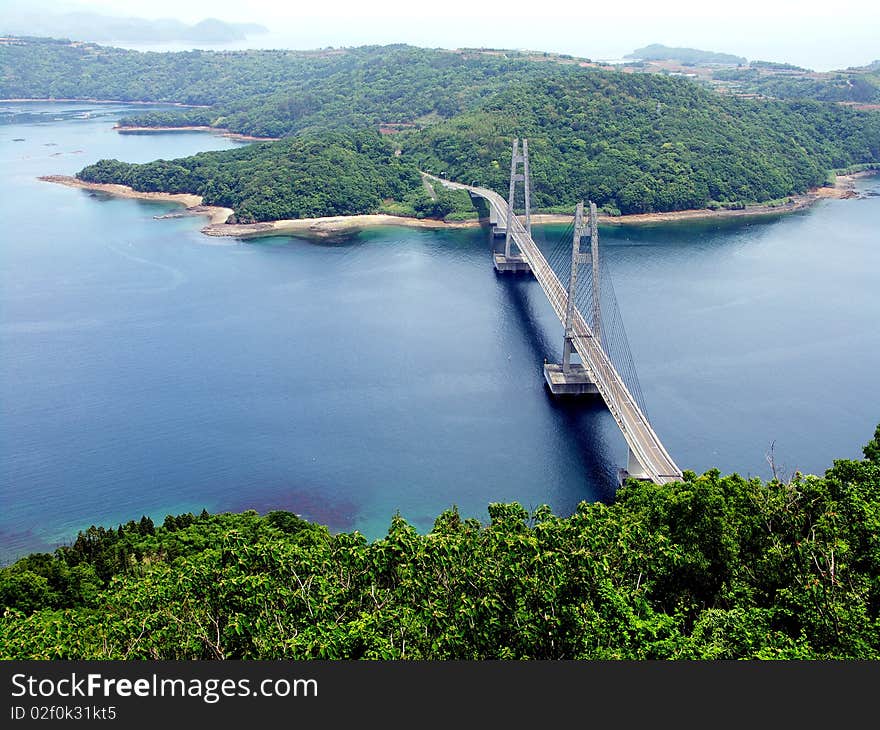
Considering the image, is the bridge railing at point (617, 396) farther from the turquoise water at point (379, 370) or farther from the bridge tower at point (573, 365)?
the turquoise water at point (379, 370)

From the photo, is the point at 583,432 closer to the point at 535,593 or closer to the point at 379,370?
the point at 379,370

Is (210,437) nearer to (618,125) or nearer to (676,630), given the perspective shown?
(676,630)

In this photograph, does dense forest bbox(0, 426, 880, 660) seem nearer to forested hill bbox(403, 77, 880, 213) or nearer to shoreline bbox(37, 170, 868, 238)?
shoreline bbox(37, 170, 868, 238)


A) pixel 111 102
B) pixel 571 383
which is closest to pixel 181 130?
pixel 111 102

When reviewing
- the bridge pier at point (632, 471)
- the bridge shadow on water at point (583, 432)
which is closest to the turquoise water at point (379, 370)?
the bridge shadow on water at point (583, 432)

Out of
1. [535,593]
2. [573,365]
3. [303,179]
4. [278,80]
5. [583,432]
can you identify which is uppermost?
[278,80]

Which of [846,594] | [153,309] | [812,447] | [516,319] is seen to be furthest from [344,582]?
[153,309]
